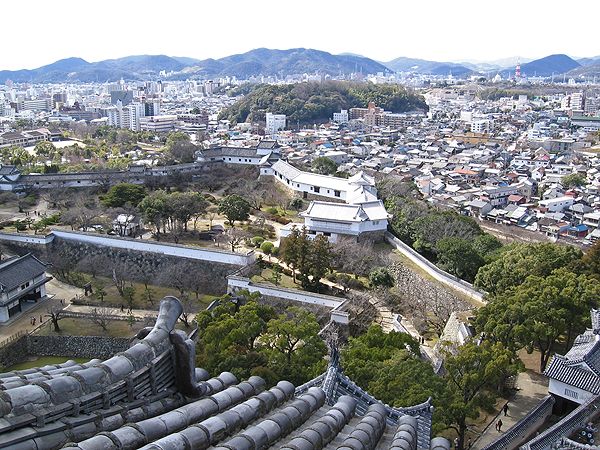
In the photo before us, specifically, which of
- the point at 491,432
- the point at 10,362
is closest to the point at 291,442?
the point at 491,432

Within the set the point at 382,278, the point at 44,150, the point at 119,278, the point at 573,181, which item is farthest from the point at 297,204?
the point at 573,181

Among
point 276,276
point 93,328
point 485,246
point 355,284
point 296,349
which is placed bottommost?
point 93,328

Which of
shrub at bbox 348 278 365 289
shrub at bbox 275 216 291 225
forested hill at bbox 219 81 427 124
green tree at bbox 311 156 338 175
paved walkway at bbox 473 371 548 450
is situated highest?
forested hill at bbox 219 81 427 124

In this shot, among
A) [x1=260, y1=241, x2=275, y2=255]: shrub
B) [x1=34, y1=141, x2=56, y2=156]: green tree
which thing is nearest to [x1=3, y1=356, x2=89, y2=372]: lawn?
[x1=260, y1=241, x2=275, y2=255]: shrub

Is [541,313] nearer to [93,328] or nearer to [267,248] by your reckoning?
[267,248]

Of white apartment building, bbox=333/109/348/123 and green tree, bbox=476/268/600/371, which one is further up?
white apartment building, bbox=333/109/348/123

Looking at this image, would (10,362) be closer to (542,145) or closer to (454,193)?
(454,193)

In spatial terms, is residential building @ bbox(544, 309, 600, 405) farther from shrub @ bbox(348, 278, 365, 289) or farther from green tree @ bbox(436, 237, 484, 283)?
shrub @ bbox(348, 278, 365, 289)
